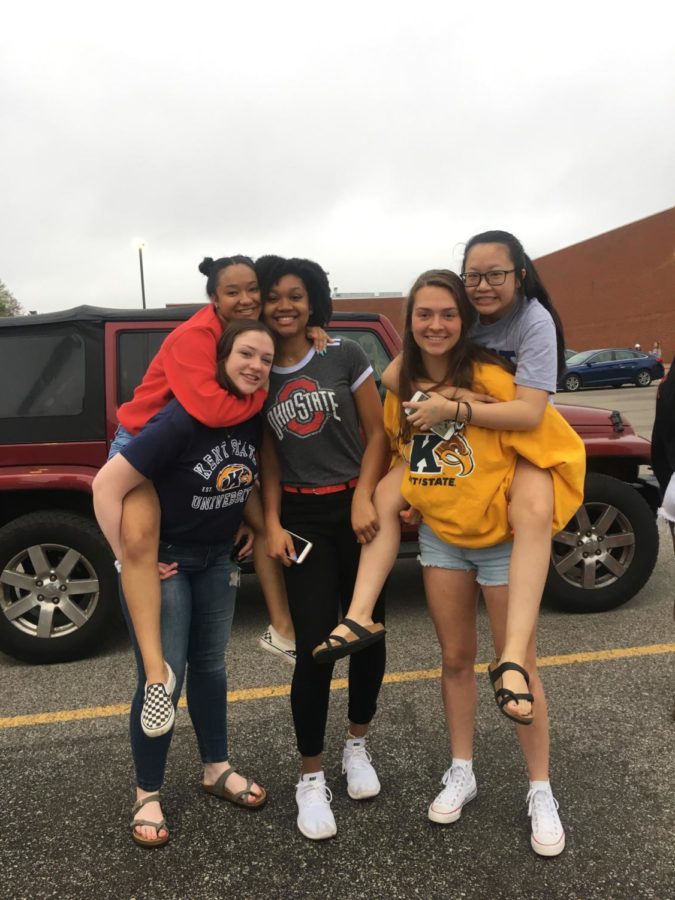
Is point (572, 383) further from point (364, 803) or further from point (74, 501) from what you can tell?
point (364, 803)

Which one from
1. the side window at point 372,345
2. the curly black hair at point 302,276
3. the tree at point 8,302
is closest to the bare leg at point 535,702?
the curly black hair at point 302,276

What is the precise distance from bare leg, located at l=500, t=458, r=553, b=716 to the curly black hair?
870 millimetres

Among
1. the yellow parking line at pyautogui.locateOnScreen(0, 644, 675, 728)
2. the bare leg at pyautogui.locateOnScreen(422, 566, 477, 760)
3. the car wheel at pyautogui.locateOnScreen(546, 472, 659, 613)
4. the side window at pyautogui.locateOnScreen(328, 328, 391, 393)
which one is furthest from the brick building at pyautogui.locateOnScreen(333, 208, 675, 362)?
the bare leg at pyautogui.locateOnScreen(422, 566, 477, 760)

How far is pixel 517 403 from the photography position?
6.49 feet

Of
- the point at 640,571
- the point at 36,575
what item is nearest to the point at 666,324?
the point at 640,571

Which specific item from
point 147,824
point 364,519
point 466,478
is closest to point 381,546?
point 364,519

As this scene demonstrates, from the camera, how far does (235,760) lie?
8.80ft

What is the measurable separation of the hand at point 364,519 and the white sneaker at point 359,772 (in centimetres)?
86

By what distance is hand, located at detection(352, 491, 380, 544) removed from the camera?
2188 mm

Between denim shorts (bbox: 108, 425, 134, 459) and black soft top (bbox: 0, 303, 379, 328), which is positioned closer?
denim shorts (bbox: 108, 425, 134, 459)

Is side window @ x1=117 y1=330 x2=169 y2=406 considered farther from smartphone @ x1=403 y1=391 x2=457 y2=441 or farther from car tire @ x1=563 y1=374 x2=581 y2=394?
car tire @ x1=563 y1=374 x2=581 y2=394

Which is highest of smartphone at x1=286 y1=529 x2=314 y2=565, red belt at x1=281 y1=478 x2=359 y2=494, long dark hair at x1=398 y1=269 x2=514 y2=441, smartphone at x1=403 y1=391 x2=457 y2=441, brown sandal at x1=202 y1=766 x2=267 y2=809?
long dark hair at x1=398 y1=269 x2=514 y2=441

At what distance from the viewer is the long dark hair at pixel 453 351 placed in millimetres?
2064

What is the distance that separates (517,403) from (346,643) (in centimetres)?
89
